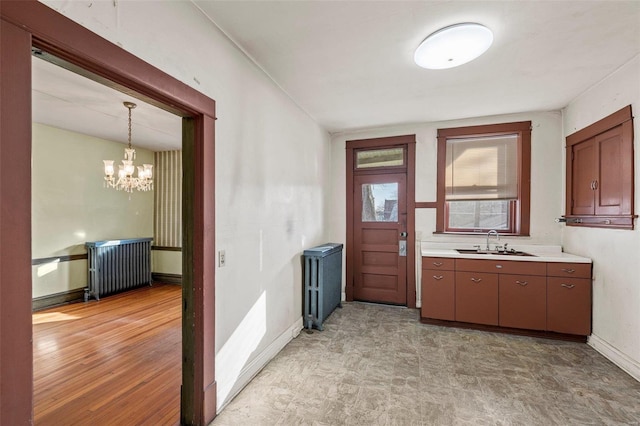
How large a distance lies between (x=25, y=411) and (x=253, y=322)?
147 cm

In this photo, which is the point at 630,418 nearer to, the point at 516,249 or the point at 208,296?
the point at 516,249

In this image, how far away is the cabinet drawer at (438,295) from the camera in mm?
3445

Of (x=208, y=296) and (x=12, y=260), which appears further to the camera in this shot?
(x=208, y=296)

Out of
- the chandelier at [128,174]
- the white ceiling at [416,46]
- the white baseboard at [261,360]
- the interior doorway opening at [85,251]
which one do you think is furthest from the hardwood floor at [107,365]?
the white ceiling at [416,46]

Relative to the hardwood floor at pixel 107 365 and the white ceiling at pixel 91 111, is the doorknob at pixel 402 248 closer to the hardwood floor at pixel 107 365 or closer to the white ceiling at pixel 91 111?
the hardwood floor at pixel 107 365

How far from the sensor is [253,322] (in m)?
2.40

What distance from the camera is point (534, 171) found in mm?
3678

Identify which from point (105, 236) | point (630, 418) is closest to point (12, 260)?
point (630, 418)

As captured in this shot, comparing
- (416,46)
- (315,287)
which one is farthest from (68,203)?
(416,46)

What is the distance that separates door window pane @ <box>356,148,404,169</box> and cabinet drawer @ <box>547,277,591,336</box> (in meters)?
2.36

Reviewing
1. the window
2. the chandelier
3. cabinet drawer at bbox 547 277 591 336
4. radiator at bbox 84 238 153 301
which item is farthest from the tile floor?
radiator at bbox 84 238 153 301

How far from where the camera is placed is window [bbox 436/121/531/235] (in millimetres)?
3732

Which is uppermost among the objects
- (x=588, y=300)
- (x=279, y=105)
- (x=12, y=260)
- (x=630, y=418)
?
(x=279, y=105)

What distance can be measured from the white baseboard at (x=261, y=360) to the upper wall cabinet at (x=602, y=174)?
3.26 m
